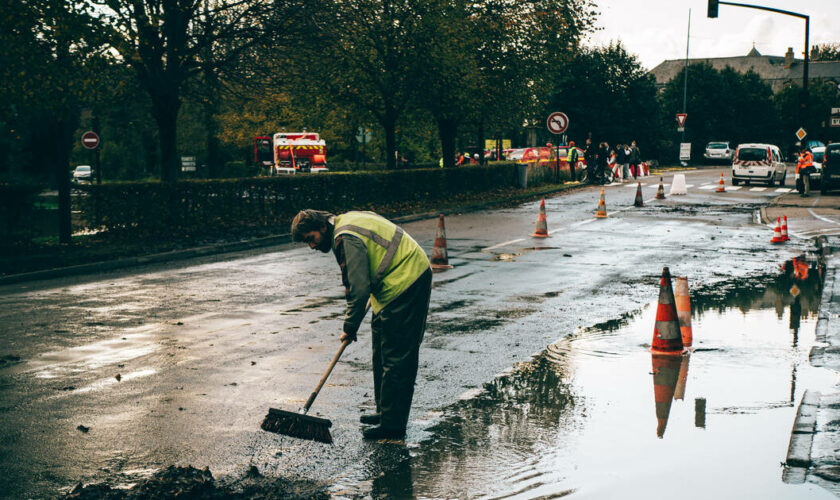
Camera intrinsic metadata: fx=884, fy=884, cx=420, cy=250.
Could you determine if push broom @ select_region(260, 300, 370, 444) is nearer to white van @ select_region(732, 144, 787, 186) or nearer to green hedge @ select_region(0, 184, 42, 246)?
green hedge @ select_region(0, 184, 42, 246)

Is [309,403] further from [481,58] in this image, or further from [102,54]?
[481,58]

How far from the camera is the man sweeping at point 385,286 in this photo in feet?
17.9

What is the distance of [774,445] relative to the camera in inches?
225

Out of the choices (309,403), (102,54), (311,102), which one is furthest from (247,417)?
(311,102)

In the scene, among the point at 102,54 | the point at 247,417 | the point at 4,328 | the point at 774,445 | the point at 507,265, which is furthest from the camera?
the point at 102,54

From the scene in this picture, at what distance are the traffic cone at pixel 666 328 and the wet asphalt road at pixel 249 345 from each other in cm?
113

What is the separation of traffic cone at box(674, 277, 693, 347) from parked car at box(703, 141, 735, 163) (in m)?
57.9

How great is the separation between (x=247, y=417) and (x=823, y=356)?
17.2 feet

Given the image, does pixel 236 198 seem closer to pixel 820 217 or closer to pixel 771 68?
pixel 820 217

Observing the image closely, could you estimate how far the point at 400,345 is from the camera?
18.6 feet

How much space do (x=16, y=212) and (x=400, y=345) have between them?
1328cm

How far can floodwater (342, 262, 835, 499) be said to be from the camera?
16.2 ft

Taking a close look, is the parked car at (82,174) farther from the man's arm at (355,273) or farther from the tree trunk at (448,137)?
the man's arm at (355,273)

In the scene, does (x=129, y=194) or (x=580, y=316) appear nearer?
(x=580, y=316)
